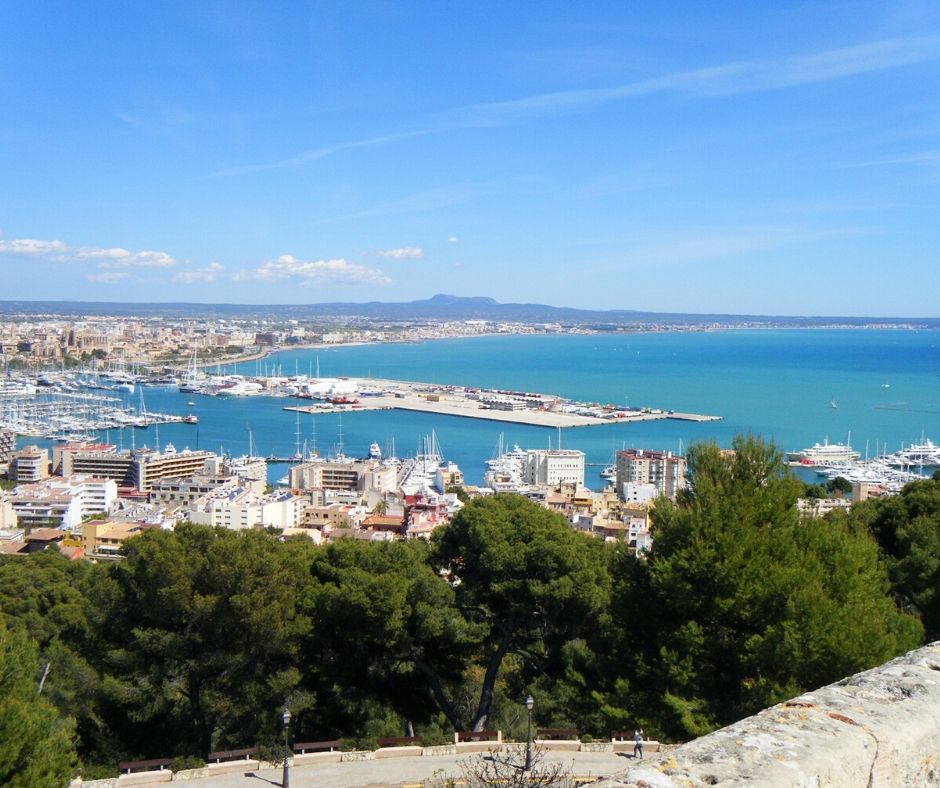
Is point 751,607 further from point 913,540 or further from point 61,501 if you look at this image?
point 61,501

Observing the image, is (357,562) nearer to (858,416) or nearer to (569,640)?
(569,640)

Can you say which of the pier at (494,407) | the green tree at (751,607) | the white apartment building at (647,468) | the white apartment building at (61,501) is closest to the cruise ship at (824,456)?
the white apartment building at (647,468)

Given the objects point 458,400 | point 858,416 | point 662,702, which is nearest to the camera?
point 662,702

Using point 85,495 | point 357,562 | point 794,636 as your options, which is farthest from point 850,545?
point 85,495

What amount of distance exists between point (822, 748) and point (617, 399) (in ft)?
160

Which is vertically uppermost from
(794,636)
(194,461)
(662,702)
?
(794,636)

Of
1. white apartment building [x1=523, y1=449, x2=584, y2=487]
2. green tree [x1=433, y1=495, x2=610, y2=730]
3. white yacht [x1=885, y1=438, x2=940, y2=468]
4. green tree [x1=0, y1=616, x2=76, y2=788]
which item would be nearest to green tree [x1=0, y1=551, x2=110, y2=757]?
green tree [x1=0, y1=616, x2=76, y2=788]

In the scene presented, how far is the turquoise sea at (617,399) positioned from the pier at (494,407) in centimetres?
97

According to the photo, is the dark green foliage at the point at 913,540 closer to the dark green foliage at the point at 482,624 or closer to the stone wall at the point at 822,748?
the dark green foliage at the point at 482,624

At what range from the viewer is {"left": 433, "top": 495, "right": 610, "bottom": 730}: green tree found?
591 centimetres

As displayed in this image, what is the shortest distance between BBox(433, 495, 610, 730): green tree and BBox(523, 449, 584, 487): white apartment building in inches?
816

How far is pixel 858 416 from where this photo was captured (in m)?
42.6

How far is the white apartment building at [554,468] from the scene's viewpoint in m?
27.3

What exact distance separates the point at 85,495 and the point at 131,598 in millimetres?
18444
